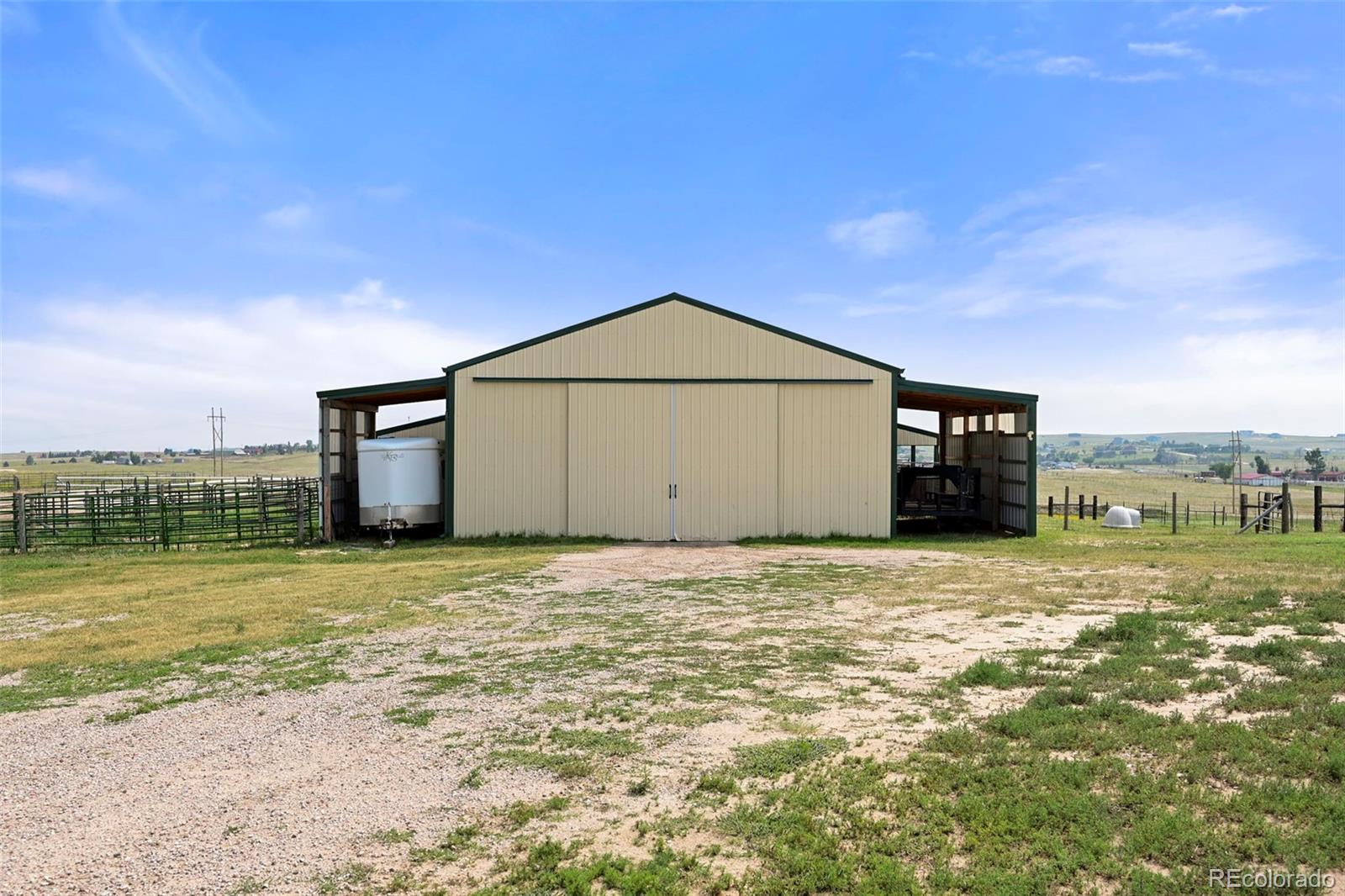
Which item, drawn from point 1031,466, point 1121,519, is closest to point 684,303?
point 1031,466

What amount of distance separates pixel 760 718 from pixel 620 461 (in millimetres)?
13603

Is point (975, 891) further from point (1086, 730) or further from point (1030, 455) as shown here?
point (1030, 455)

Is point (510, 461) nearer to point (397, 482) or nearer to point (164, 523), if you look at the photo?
point (397, 482)

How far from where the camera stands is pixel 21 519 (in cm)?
1862

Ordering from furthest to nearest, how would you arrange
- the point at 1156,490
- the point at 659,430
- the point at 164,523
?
the point at 1156,490 < the point at 659,430 < the point at 164,523

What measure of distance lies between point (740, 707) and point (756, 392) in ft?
44.8

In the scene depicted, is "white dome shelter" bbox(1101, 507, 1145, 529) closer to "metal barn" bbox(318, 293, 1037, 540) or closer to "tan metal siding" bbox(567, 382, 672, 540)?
"metal barn" bbox(318, 293, 1037, 540)

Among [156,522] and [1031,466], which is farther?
[156,522]

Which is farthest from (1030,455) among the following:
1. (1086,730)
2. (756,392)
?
(1086,730)

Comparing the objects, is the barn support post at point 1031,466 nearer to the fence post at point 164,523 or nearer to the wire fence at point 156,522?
the wire fence at point 156,522

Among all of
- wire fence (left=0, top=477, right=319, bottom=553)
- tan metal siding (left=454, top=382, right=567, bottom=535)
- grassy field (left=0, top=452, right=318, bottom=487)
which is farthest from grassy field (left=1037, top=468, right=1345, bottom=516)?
grassy field (left=0, top=452, right=318, bottom=487)

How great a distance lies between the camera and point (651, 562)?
15.1 m

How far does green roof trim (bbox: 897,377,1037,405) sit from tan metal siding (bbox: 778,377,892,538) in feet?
3.28

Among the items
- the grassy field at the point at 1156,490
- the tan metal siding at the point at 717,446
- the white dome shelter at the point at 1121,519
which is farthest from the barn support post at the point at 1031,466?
the grassy field at the point at 1156,490
